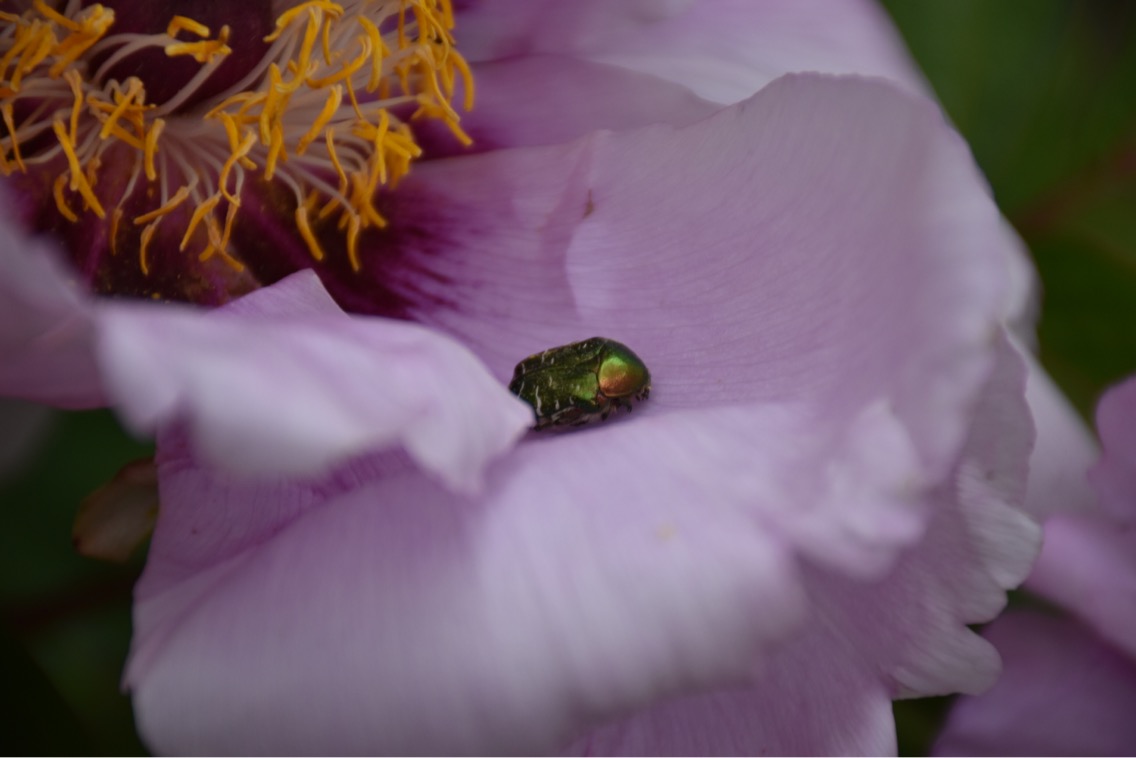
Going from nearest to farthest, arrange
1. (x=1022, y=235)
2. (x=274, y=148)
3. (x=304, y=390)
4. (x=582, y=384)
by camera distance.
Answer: (x=304, y=390)
(x=582, y=384)
(x=274, y=148)
(x=1022, y=235)

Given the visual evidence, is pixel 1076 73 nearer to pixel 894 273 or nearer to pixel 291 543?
pixel 894 273

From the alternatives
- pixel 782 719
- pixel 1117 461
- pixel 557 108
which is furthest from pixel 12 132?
pixel 1117 461

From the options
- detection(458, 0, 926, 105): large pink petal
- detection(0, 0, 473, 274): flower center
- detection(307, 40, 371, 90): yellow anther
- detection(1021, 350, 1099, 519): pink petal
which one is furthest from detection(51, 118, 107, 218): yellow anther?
detection(1021, 350, 1099, 519): pink petal

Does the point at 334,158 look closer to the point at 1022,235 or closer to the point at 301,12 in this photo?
the point at 301,12

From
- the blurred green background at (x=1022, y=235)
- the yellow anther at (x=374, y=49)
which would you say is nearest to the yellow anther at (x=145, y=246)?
the yellow anther at (x=374, y=49)

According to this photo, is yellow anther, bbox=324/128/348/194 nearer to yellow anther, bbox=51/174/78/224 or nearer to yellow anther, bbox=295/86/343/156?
yellow anther, bbox=295/86/343/156

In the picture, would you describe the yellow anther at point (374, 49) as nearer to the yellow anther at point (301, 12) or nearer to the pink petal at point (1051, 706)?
the yellow anther at point (301, 12)

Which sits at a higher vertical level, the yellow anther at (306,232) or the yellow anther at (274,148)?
the yellow anther at (274,148)
